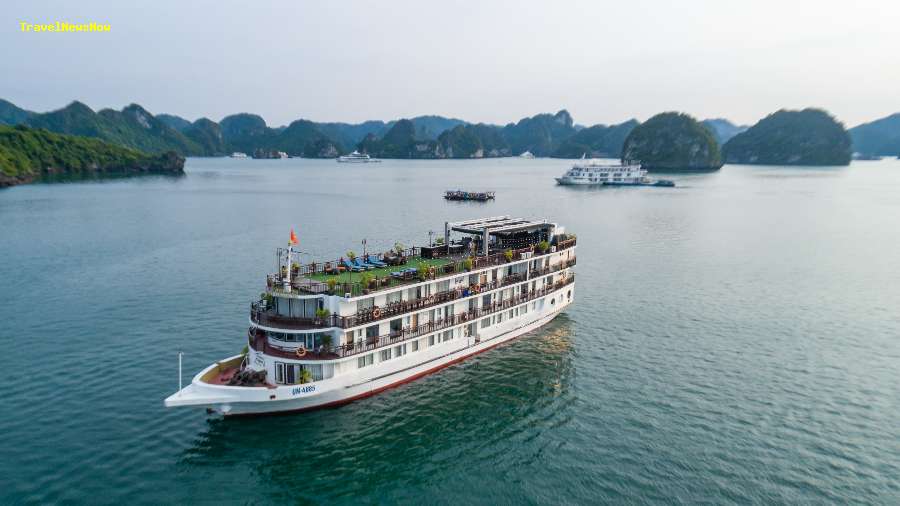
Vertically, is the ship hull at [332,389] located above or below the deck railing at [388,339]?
below

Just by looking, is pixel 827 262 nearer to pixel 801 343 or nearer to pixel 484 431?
pixel 801 343

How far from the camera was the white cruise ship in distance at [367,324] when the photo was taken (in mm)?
35281

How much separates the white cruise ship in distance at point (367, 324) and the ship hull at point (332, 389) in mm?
70

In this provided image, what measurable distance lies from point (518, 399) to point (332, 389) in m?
13.3

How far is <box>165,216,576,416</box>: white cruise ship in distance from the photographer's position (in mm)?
35281

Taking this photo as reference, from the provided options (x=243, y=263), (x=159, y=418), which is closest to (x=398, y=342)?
(x=159, y=418)

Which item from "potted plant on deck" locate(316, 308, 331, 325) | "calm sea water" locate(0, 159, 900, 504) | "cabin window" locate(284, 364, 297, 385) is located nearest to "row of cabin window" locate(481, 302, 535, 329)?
"calm sea water" locate(0, 159, 900, 504)

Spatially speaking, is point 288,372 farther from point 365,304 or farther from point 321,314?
point 365,304

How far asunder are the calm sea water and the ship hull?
0.83 meters

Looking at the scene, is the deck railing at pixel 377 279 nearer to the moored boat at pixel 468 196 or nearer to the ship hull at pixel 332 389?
the ship hull at pixel 332 389

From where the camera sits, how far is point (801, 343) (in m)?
51.0

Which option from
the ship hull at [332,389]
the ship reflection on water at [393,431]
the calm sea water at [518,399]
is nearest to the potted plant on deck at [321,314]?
the ship hull at [332,389]

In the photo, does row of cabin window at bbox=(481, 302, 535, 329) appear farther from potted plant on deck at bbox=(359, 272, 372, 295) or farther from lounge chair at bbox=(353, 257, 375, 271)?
potted plant on deck at bbox=(359, 272, 372, 295)

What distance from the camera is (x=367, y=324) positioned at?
1467 inches
